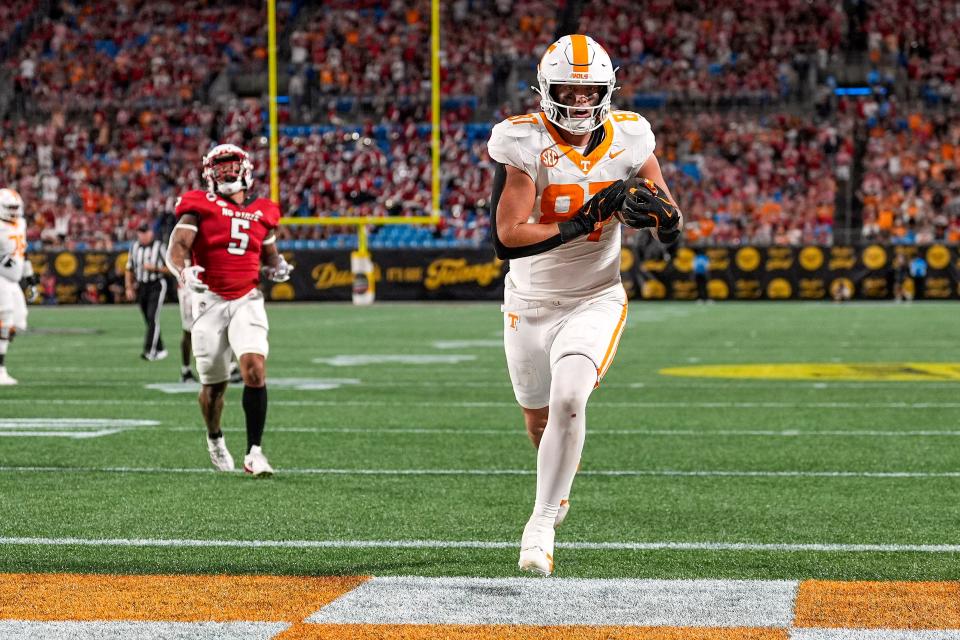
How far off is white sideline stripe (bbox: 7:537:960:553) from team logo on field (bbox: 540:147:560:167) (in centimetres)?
123

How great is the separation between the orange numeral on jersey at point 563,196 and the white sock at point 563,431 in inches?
19.1

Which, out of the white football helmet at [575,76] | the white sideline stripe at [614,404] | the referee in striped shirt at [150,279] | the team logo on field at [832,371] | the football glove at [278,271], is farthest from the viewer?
the referee in striped shirt at [150,279]

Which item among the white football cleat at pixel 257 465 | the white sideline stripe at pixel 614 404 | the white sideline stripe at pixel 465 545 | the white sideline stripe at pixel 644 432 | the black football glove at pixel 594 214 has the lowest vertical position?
the white sideline stripe at pixel 614 404

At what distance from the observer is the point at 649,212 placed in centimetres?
427

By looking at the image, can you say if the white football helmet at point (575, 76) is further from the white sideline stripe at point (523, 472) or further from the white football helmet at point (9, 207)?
the white football helmet at point (9, 207)

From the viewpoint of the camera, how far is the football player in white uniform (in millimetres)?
4375

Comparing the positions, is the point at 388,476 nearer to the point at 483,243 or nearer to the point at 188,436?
the point at 188,436

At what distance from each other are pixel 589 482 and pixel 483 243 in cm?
2284


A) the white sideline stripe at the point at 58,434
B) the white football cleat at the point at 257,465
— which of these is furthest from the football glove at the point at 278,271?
the white sideline stripe at the point at 58,434

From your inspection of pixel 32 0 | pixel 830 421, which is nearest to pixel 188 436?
pixel 830 421

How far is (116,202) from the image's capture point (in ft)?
103

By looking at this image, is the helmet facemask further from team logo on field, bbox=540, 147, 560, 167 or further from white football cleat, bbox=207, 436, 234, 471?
white football cleat, bbox=207, 436, 234, 471

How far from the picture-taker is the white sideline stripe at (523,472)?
21.0 feet

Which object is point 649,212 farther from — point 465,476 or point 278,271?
point 278,271
